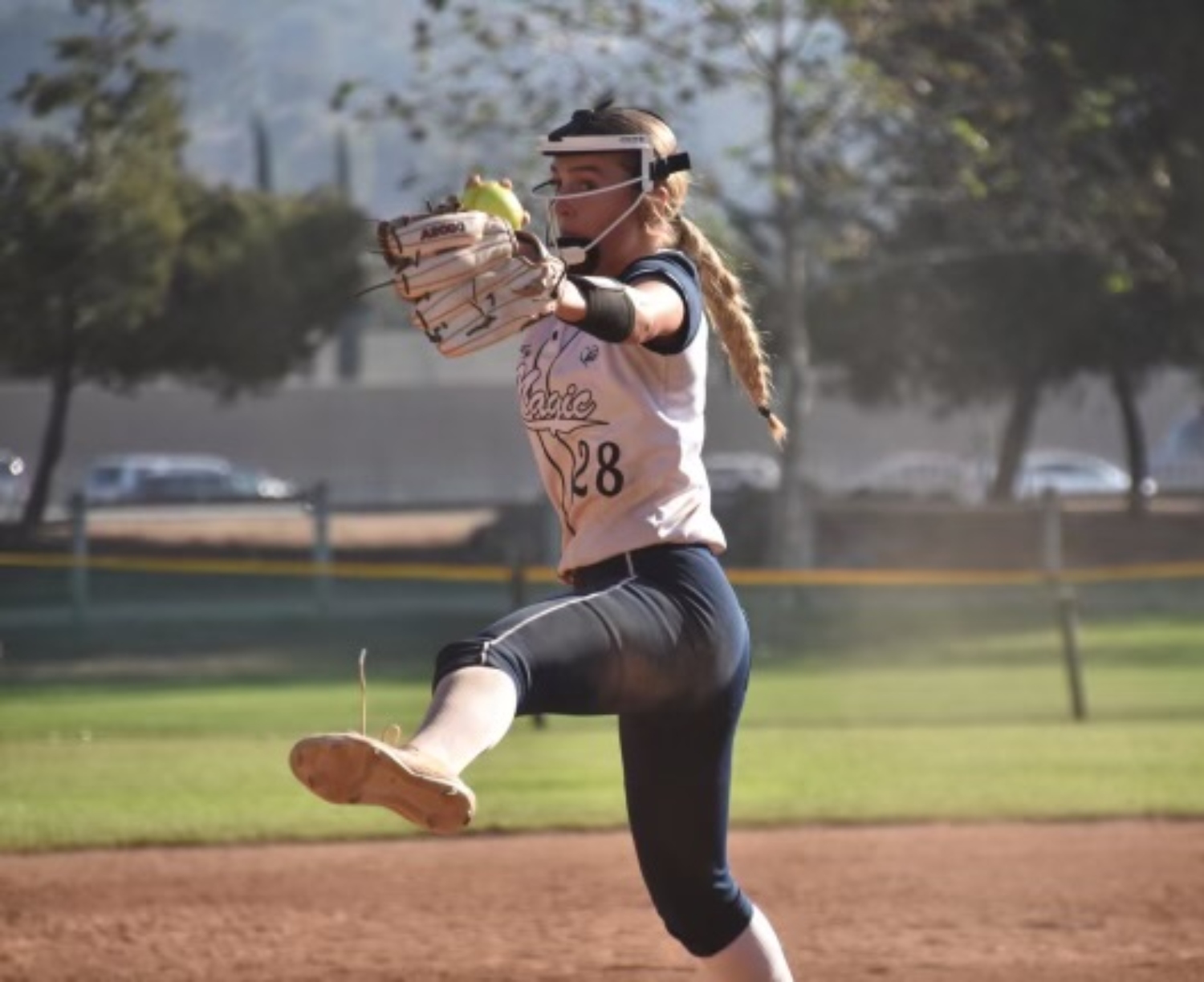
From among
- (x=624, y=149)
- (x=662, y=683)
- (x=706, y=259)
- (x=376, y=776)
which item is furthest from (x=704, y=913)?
(x=624, y=149)

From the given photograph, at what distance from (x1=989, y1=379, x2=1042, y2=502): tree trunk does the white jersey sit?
37856 mm

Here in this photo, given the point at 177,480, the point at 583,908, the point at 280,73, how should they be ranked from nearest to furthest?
1. the point at 583,908
2. the point at 280,73
3. the point at 177,480

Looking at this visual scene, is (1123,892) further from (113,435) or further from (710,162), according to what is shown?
(113,435)

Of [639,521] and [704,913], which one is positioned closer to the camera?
[639,521]

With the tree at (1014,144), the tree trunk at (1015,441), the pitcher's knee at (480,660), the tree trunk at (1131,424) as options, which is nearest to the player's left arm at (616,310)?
the pitcher's knee at (480,660)

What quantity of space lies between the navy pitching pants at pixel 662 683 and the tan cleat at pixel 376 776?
0.33 metres

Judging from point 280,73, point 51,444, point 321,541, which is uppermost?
point 280,73

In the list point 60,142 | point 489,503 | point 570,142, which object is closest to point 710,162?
point 489,503

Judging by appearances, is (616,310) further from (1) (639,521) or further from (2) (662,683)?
(2) (662,683)

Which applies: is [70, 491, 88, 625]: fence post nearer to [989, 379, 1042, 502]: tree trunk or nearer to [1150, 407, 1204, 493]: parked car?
[989, 379, 1042, 502]: tree trunk

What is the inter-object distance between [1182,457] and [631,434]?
49.4 meters

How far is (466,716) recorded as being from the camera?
405 cm

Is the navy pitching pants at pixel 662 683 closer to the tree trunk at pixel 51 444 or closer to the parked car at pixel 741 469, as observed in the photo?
the tree trunk at pixel 51 444

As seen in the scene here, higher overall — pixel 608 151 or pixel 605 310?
pixel 608 151
